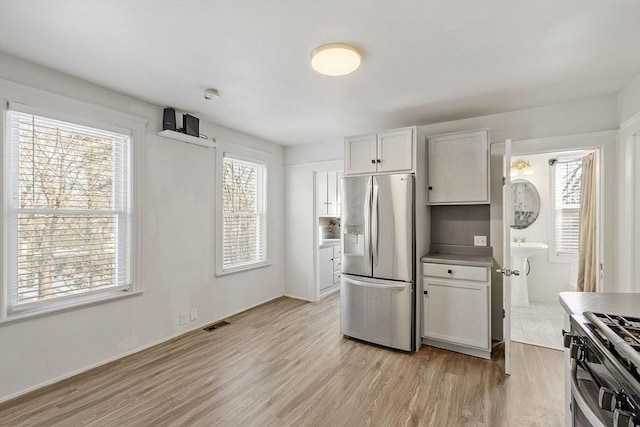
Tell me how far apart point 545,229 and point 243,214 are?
459 centimetres

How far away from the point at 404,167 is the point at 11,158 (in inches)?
128

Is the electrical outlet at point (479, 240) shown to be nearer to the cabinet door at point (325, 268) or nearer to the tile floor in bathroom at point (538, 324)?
the tile floor in bathroom at point (538, 324)

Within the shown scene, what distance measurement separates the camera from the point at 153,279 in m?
3.10

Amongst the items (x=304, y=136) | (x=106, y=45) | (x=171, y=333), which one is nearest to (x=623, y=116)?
(x=304, y=136)

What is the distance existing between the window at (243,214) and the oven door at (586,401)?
3.52 metres

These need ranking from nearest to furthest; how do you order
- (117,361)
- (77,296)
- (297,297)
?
(77,296) → (117,361) → (297,297)

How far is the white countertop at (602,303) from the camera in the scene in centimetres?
133

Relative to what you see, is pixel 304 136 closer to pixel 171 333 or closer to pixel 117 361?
pixel 171 333

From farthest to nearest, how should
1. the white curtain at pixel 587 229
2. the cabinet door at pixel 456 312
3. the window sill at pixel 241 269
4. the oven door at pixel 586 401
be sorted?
the window sill at pixel 241 269, the white curtain at pixel 587 229, the cabinet door at pixel 456 312, the oven door at pixel 586 401

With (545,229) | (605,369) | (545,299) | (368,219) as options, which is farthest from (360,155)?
(545,299)

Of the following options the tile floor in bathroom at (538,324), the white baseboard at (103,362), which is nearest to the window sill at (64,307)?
the white baseboard at (103,362)

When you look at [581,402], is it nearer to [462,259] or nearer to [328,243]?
[462,259]

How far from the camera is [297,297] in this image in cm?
484

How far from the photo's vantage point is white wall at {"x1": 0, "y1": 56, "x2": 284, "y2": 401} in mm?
2266
